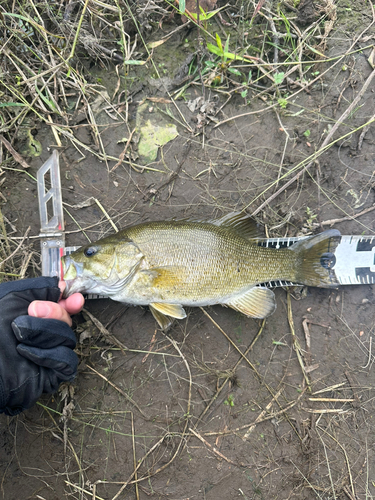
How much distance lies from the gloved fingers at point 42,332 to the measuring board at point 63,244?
0.48m

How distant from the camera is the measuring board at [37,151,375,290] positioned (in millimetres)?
3125

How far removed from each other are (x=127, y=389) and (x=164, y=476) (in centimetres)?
90

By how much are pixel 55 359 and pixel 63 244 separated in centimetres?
111

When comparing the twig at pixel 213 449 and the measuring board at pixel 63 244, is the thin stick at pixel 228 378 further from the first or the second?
the measuring board at pixel 63 244

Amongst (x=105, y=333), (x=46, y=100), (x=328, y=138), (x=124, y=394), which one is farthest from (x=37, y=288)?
(x=328, y=138)

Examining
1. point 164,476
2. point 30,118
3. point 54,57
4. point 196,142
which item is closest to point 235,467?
point 164,476

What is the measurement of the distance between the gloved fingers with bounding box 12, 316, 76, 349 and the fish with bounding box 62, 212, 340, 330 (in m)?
0.33

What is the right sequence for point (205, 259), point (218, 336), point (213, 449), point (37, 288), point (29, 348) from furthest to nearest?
point (218, 336) → point (213, 449) → point (205, 259) → point (37, 288) → point (29, 348)

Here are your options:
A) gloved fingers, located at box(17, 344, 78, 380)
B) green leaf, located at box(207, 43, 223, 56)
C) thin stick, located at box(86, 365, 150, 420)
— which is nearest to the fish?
gloved fingers, located at box(17, 344, 78, 380)

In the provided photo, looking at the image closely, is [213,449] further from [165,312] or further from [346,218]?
[346,218]

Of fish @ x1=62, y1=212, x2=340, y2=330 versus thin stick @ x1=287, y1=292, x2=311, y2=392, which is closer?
fish @ x1=62, y1=212, x2=340, y2=330

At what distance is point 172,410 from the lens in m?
3.13

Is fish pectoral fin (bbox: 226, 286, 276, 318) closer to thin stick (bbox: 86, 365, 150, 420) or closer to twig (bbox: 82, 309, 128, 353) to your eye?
twig (bbox: 82, 309, 128, 353)

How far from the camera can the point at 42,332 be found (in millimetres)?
2562
